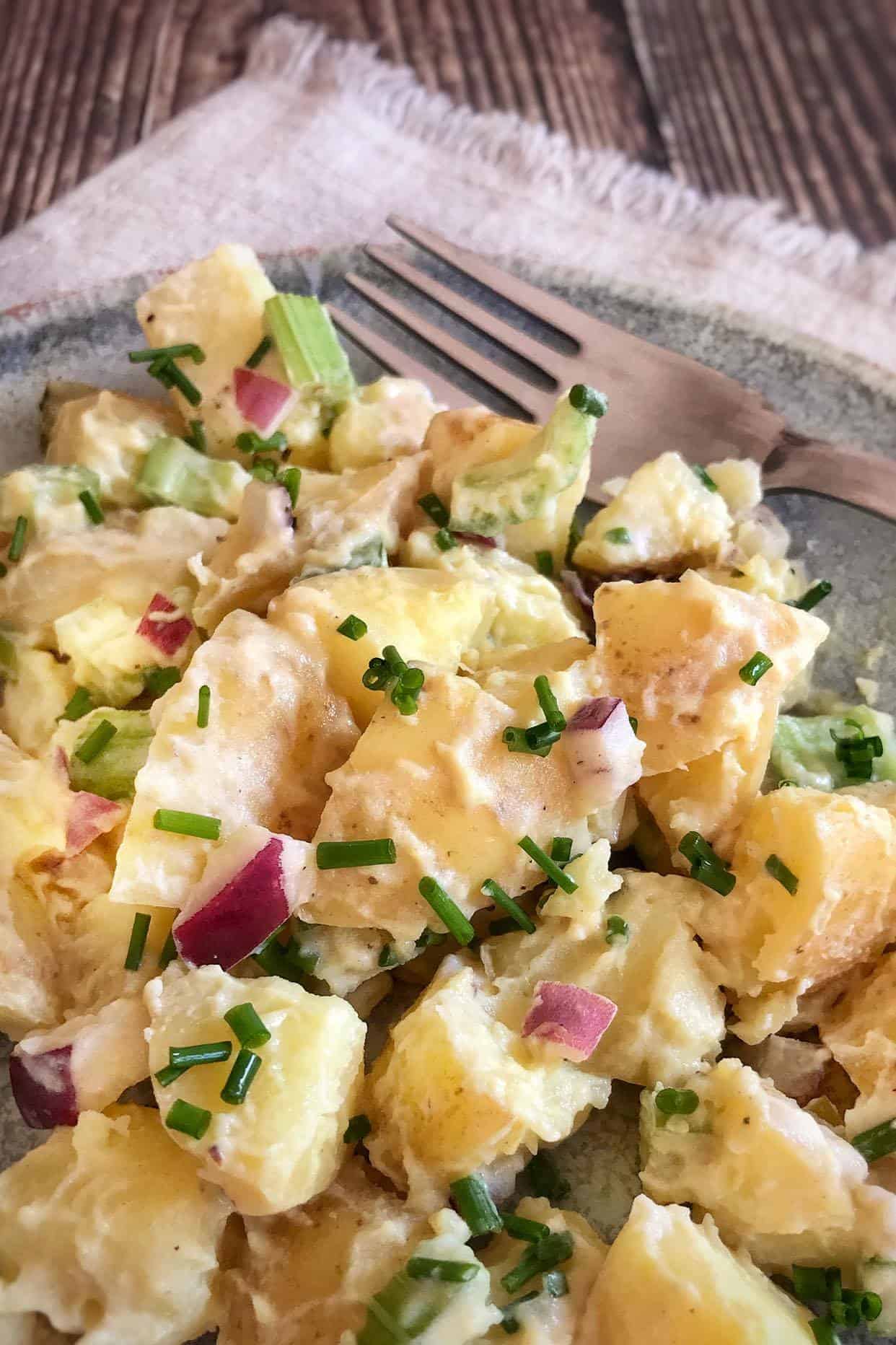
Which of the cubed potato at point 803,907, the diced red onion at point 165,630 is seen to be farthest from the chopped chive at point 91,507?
the cubed potato at point 803,907

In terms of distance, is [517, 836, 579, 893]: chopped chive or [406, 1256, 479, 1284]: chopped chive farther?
[517, 836, 579, 893]: chopped chive

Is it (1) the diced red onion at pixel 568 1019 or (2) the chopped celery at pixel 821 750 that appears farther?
(2) the chopped celery at pixel 821 750

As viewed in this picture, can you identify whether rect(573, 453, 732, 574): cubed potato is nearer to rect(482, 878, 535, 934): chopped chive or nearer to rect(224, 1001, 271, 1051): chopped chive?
rect(482, 878, 535, 934): chopped chive

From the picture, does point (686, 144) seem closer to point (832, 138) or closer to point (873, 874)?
point (832, 138)

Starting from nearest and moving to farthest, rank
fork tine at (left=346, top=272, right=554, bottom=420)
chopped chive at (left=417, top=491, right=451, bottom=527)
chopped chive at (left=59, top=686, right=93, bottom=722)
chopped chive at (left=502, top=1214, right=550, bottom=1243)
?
chopped chive at (left=502, top=1214, right=550, bottom=1243) → chopped chive at (left=59, top=686, right=93, bottom=722) → chopped chive at (left=417, top=491, right=451, bottom=527) → fork tine at (left=346, top=272, right=554, bottom=420)

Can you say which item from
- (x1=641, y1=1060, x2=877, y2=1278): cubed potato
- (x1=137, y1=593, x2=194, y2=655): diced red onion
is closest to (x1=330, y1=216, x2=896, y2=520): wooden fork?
(x1=137, y1=593, x2=194, y2=655): diced red onion

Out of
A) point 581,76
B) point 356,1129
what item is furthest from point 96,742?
point 581,76

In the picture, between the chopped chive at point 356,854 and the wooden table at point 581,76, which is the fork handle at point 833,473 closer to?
the chopped chive at point 356,854
